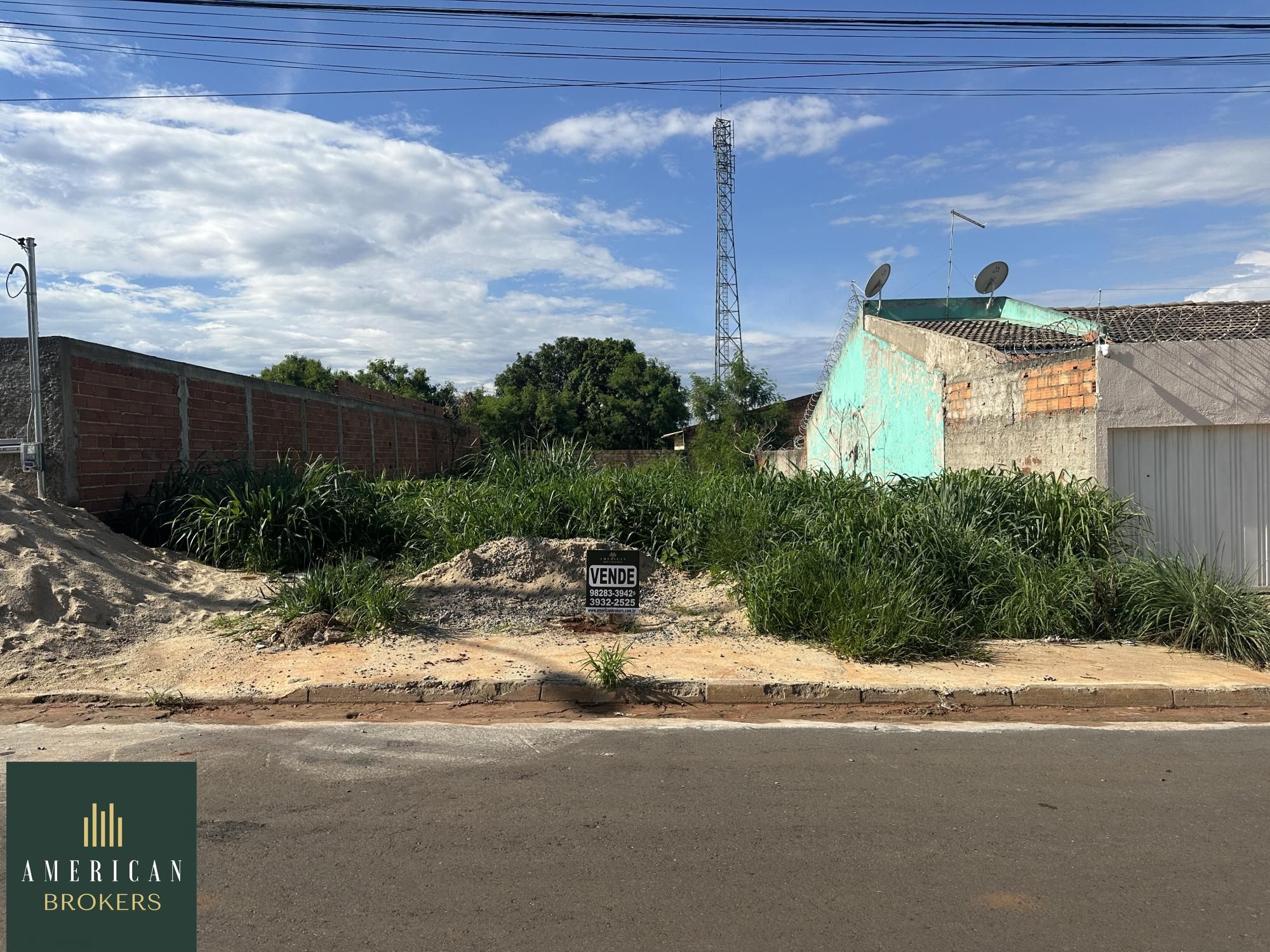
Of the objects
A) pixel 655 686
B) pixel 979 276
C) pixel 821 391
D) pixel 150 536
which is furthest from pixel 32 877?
pixel 979 276

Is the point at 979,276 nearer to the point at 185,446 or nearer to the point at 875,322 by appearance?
the point at 875,322

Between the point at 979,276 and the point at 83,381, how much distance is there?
68.9ft

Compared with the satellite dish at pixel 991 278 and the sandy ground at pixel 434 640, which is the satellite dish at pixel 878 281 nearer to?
the satellite dish at pixel 991 278

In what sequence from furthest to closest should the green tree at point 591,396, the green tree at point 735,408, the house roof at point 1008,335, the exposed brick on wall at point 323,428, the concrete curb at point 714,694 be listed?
the green tree at point 591,396
the green tree at point 735,408
the exposed brick on wall at point 323,428
the house roof at point 1008,335
the concrete curb at point 714,694

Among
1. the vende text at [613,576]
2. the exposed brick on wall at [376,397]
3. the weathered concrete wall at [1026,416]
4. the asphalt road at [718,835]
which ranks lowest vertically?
the asphalt road at [718,835]

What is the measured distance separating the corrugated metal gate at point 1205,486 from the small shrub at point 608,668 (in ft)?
21.1

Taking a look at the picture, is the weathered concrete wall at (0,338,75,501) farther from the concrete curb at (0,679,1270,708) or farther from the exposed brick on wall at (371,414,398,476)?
the exposed brick on wall at (371,414,398,476)

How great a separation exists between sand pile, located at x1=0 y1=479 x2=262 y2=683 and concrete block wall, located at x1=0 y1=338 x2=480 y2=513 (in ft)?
2.44

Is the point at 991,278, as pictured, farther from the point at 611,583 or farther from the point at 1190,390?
the point at 611,583

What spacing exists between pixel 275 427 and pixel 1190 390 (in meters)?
14.5

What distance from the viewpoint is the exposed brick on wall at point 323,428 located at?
17859 mm

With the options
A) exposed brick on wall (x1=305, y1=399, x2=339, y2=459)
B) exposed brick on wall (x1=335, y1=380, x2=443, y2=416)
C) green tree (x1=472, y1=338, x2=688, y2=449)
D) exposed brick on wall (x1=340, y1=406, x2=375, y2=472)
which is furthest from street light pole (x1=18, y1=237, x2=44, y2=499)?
→ green tree (x1=472, y1=338, x2=688, y2=449)

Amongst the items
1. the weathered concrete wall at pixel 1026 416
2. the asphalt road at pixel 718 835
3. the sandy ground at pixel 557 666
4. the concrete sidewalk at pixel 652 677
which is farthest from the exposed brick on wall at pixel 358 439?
the asphalt road at pixel 718 835

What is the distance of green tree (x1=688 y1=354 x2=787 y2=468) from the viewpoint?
35.8 meters
